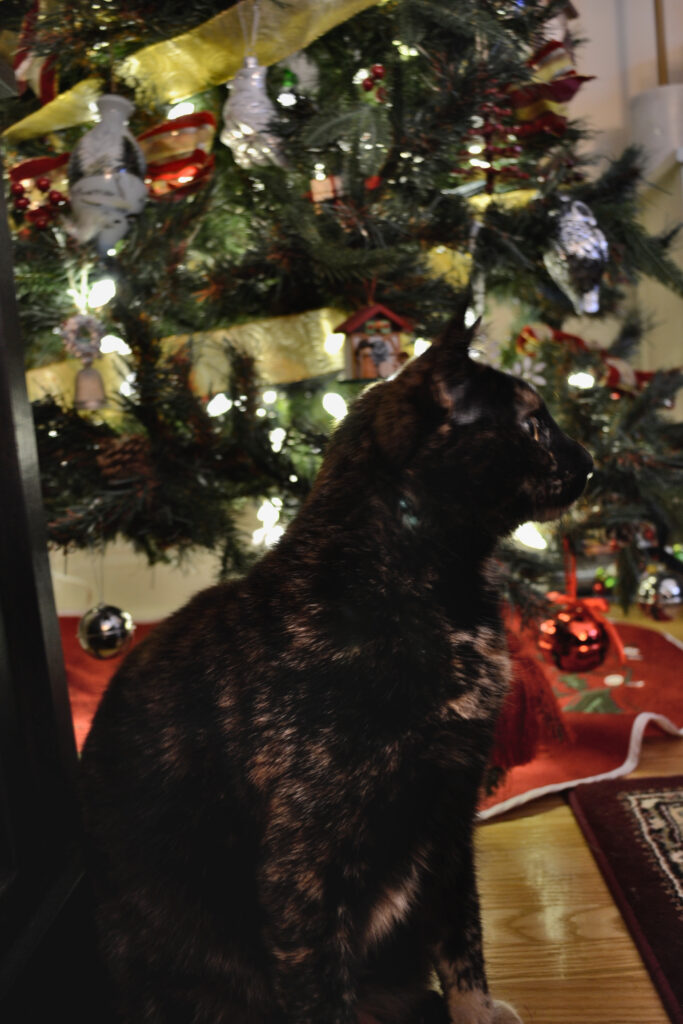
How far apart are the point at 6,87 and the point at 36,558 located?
1.46 feet

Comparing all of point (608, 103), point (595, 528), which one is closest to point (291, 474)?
point (595, 528)

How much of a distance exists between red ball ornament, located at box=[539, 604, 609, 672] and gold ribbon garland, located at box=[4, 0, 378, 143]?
3.39 ft

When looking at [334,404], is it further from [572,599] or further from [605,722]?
[605,722]

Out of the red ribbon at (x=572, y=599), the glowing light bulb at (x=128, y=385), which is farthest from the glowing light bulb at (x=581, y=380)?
the glowing light bulb at (x=128, y=385)

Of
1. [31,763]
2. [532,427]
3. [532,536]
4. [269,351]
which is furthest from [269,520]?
[532,427]

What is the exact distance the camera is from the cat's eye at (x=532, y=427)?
2.31 feet

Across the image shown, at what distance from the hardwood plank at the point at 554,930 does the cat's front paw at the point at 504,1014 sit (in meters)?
0.06

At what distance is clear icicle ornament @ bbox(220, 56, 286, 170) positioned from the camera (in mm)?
→ 1263

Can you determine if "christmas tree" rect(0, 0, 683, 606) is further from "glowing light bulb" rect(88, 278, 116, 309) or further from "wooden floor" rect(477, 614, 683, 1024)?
"wooden floor" rect(477, 614, 683, 1024)

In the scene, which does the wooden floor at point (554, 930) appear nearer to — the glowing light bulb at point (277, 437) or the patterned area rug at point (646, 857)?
the patterned area rug at point (646, 857)

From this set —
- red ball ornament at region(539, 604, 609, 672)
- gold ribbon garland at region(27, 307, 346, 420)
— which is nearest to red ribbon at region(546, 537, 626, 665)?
red ball ornament at region(539, 604, 609, 672)

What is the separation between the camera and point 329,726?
2.06 feet

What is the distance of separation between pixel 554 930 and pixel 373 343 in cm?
84

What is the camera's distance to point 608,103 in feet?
8.34
